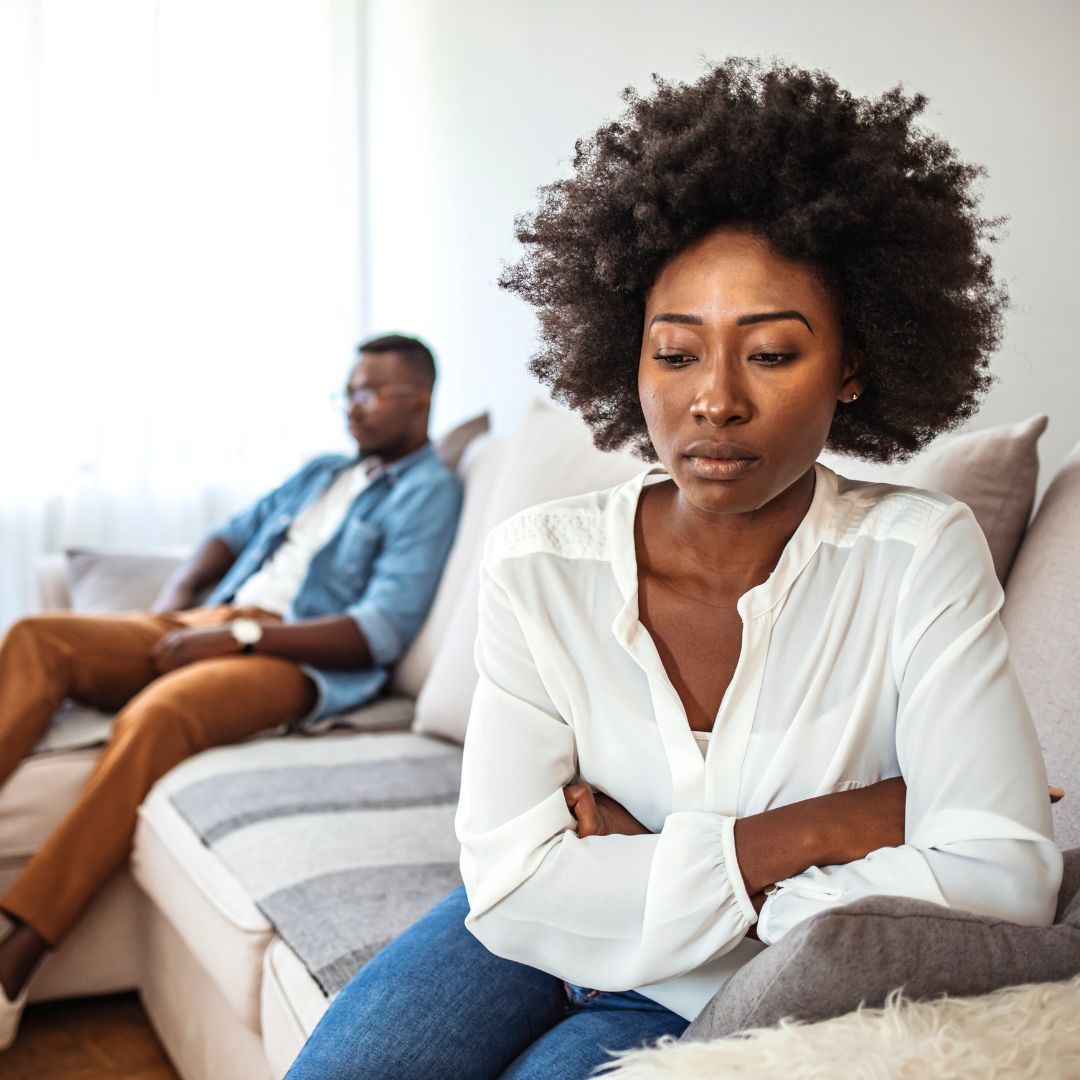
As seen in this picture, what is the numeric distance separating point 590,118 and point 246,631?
53.0 inches

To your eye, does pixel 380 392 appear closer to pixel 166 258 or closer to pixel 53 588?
pixel 53 588

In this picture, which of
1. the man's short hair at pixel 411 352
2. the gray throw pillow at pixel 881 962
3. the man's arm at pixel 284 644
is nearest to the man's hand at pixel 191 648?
the man's arm at pixel 284 644

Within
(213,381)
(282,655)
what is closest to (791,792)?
(282,655)

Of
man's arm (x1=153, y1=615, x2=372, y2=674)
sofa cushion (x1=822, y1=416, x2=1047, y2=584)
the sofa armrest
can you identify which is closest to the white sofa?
sofa cushion (x1=822, y1=416, x2=1047, y2=584)

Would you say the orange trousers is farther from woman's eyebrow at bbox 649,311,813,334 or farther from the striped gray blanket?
woman's eyebrow at bbox 649,311,813,334

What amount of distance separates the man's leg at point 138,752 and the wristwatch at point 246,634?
0.05m

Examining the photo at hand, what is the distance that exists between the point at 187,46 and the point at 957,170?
3091mm

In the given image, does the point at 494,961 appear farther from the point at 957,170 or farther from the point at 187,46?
the point at 187,46

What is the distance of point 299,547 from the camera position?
274 centimetres

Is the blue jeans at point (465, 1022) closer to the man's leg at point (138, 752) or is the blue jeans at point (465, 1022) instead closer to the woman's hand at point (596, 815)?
the woman's hand at point (596, 815)

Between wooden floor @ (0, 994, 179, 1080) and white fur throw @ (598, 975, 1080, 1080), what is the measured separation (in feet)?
4.79

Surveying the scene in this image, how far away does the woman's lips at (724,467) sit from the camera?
3.26 ft

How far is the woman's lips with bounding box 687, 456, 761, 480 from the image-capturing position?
3.26 ft

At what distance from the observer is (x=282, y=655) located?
7.73ft
